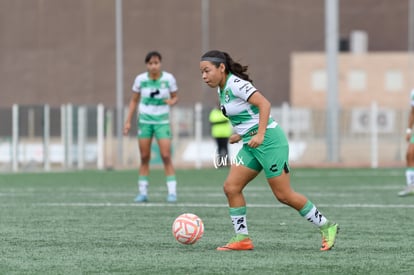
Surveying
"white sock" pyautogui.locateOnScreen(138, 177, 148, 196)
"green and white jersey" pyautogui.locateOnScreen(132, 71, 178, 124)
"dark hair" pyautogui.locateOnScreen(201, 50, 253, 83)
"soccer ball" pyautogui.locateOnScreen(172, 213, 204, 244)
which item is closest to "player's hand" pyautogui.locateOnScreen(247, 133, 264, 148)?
"dark hair" pyautogui.locateOnScreen(201, 50, 253, 83)

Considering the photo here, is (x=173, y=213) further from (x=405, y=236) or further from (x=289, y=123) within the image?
(x=289, y=123)

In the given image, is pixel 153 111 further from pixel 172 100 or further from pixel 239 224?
pixel 239 224

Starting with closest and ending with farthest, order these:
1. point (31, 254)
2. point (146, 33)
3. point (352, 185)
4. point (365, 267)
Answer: point (365, 267)
point (31, 254)
point (352, 185)
point (146, 33)

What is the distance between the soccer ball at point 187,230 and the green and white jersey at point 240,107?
36.1 inches

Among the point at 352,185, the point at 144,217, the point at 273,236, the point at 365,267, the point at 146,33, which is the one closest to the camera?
the point at 365,267

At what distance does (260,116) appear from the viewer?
979 centimetres

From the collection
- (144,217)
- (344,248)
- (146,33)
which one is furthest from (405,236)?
(146,33)

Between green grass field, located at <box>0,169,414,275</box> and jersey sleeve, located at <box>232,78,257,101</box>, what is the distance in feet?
4.64

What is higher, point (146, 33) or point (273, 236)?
point (146, 33)

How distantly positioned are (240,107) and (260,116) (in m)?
0.33

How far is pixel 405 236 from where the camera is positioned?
11.2 metres

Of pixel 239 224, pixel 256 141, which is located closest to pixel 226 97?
pixel 256 141

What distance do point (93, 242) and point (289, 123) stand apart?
89.9 feet

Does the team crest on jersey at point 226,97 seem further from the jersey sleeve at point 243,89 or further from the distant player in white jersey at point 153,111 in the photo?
the distant player in white jersey at point 153,111
